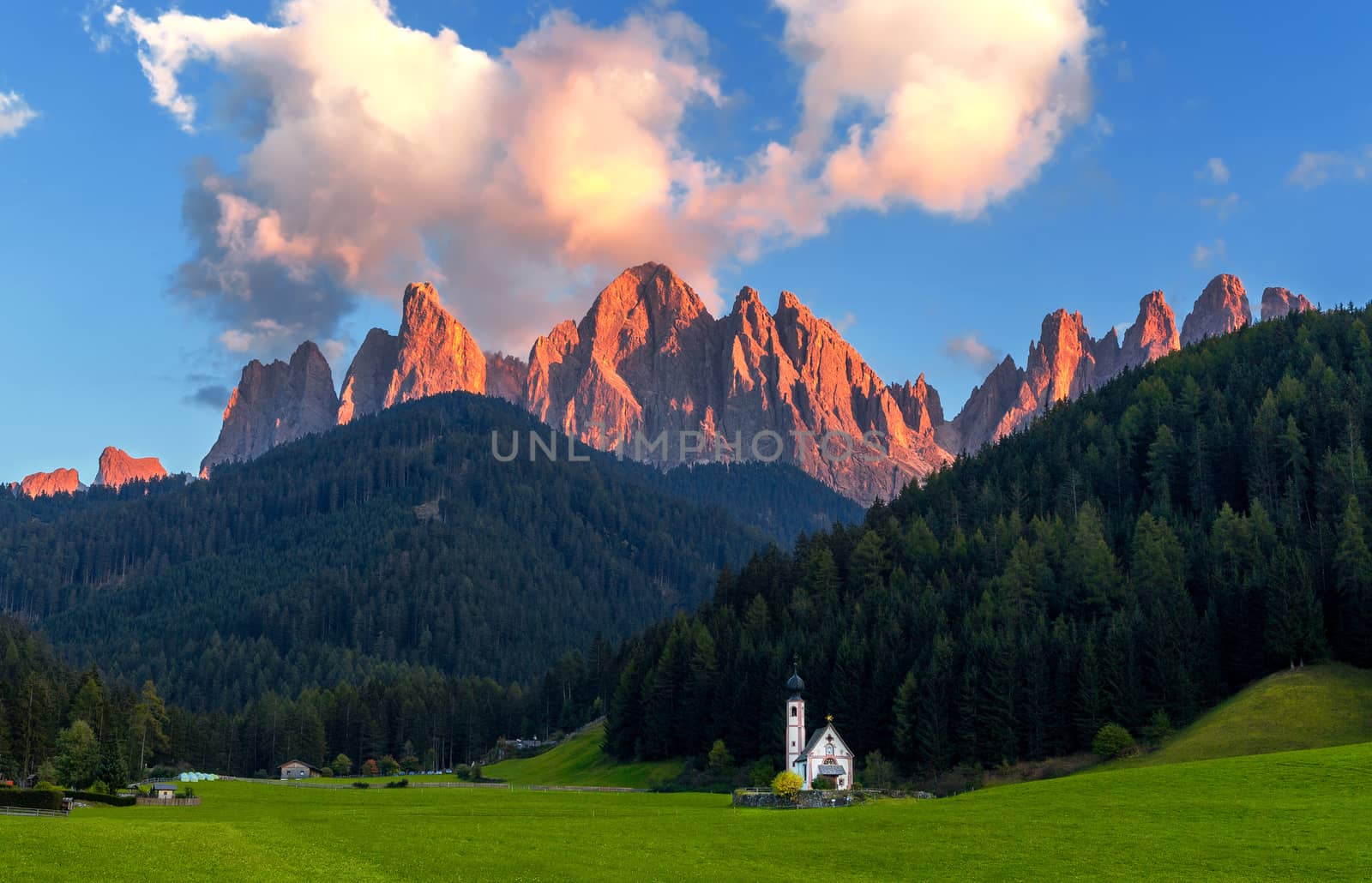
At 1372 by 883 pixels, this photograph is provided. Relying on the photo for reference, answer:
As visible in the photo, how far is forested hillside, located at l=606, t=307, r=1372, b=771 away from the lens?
345ft

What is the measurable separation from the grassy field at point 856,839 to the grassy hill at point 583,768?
53708mm

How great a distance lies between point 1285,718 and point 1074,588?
34.7 metres

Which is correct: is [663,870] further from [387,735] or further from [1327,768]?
[387,735]

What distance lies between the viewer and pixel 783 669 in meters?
122

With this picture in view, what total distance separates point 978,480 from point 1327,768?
115233 millimetres

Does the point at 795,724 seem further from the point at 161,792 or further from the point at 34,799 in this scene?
the point at 34,799

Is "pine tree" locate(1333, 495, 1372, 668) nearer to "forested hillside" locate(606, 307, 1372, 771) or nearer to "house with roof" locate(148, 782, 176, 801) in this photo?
"forested hillside" locate(606, 307, 1372, 771)

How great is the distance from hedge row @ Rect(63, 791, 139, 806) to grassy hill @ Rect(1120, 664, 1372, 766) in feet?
235

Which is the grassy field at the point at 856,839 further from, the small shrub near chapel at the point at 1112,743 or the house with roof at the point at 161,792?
the house with roof at the point at 161,792

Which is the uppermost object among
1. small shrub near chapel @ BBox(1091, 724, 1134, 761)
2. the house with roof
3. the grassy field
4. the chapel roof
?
the chapel roof

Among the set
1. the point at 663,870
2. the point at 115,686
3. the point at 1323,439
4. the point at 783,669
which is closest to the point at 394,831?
the point at 663,870

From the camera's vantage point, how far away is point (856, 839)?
5694 cm

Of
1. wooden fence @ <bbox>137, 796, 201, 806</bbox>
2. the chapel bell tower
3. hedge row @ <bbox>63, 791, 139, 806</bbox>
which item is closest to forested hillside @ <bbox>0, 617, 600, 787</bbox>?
wooden fence @ <bbox>137, 796, 201, 806</bbox>

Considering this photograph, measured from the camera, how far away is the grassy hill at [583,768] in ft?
421
